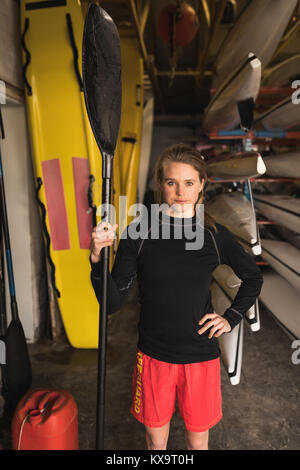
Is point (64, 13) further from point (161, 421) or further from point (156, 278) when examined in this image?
point (161, 421)

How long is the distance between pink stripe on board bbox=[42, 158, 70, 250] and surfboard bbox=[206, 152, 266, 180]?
1227 millimetres

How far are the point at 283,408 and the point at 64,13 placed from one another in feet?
9.55

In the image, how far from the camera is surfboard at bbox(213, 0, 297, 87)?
2.23 meters

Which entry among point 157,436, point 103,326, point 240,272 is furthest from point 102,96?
Result: point 157,436

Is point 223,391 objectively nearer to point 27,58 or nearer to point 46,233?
point 46,233

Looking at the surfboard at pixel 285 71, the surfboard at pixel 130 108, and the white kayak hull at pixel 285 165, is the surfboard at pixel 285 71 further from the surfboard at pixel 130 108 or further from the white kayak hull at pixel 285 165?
the surfboard at pixel 130 108

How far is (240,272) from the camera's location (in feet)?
4.13

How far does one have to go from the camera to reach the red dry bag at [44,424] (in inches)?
46.4

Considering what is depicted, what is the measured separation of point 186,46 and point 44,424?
4482 millimetres

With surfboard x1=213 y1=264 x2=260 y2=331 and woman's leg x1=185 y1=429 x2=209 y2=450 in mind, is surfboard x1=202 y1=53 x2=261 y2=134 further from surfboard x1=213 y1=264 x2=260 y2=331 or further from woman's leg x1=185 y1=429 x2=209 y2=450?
woman's leg x1=185 y1=429 x2=209 y2=450

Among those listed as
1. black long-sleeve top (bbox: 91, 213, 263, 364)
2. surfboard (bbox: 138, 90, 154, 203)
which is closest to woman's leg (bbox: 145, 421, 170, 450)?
black long-sleeve top (bbox: 91, 213, 263, 364)

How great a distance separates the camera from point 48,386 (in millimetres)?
2084

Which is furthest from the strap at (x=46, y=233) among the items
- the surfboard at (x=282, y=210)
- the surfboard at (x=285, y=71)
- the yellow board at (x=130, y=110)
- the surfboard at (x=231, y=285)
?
the surfboard at (x=285, y=71)

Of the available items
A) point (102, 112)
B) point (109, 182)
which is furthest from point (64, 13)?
point (109, 182)
